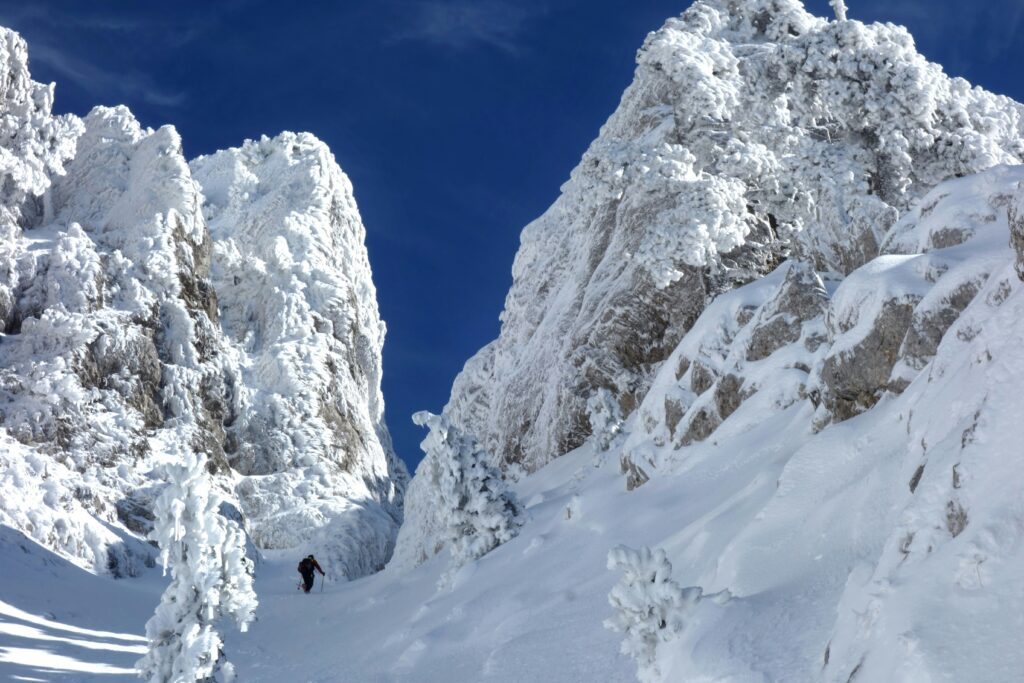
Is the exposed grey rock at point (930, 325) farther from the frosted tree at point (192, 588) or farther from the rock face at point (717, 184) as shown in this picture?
the frosted tree at point (192, 588)

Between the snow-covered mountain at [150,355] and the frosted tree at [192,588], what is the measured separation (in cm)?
1809

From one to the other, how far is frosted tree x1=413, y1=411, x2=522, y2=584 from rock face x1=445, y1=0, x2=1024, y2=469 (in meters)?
4.82

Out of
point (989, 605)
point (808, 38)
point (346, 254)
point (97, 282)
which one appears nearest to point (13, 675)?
point (989, 605)

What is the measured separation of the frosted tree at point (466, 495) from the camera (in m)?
17.8

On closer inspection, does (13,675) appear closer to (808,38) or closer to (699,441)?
(699,441)

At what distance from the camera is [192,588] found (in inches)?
454

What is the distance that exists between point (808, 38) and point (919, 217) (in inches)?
490

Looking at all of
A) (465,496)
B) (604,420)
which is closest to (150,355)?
(604,420)

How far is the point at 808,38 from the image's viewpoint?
86.8ft

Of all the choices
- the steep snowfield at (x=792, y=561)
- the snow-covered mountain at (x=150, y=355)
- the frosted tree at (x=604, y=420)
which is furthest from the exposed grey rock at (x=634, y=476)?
the snow-covered mountain at (x=150, y=355)

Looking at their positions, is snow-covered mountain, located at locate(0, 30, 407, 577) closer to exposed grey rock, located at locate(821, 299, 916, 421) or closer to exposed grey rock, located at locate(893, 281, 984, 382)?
exposed grey rock, located at locate(821, 299, 916, 421)

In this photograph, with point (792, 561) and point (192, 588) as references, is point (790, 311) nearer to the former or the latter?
point (792, 561)

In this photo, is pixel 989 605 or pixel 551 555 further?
pixel 551 555

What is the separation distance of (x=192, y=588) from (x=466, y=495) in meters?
7.85
